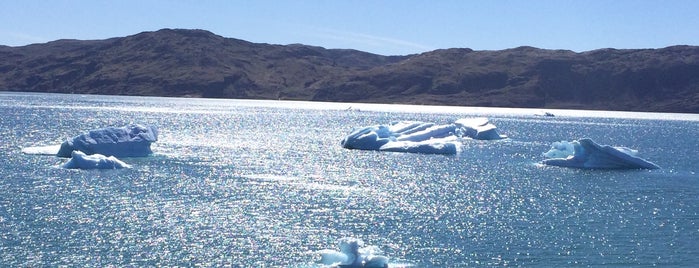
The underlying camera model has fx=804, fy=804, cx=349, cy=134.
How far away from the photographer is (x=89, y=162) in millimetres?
46125

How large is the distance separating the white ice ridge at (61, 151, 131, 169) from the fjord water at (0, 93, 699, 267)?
0.87 meters

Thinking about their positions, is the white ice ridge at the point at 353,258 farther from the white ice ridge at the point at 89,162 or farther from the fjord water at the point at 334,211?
the white ice ridge at the point at 89,162

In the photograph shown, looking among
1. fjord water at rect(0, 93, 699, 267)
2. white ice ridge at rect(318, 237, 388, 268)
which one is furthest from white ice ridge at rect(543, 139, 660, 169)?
white ice ridge at rect(318, 237, 388, 268)

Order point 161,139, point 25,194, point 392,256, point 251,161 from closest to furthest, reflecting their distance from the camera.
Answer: point 392,256 → point 25,194 → point 251,161 → point 161,139

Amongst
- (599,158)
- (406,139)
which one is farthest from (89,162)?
(599,158)

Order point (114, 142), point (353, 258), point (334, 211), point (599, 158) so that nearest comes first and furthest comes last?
1. point (353, 258)
2. point (334, 211)
3. point (114, 142)
4. point (599, 158)

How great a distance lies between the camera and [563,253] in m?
27.6

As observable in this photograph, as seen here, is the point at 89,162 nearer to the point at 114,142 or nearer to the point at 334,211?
the point at 114,142

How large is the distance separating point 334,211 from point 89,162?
1833 centimetres

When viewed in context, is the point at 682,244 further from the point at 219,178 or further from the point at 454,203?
the point at 219,178

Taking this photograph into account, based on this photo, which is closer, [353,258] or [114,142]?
[353,258]

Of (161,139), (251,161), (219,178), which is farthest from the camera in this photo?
(161,139)

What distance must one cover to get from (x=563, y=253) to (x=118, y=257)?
14.8m

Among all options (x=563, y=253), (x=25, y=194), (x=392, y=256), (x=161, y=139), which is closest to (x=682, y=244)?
(x=563, y=253)
